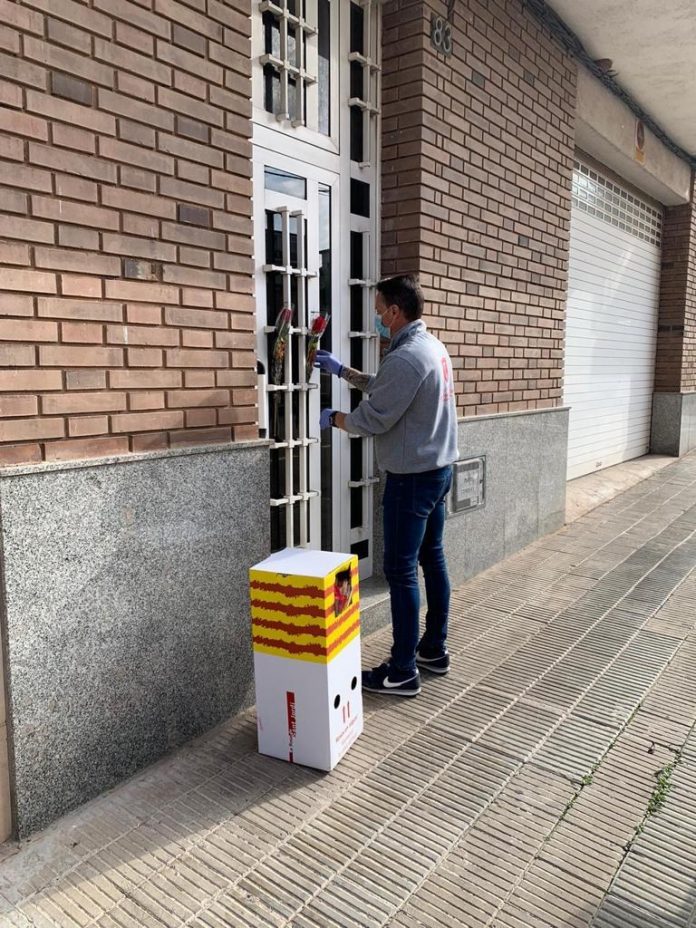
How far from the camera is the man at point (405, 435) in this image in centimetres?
324

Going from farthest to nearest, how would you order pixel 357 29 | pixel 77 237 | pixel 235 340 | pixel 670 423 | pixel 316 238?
1. pixel 670 423
2. pixel 357 29
3. pixel 316 238
4. pixel 235 340
5. pixel 77 237

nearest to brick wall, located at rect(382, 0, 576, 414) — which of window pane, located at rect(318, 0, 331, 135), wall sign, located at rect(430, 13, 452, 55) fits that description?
wall sign, located at rect(430, 13, 452, 55)

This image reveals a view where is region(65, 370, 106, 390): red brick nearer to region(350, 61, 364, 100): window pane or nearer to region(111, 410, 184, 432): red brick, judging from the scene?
region(111, 410, 184, 432): red brick

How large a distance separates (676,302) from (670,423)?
184 cm

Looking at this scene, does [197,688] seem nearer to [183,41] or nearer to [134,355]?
[134,355]

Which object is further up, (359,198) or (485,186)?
(485,186)

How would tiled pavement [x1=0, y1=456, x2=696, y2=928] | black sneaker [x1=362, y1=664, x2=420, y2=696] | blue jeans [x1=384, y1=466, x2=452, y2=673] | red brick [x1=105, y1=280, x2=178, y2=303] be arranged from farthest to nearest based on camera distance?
black sneaker [x1=362, y1=664, x2=420, y2=696], blue jeans [x1=384, y1=466, x2=452, y2=673], red brick [x1=105, y1=280, x2=178, y2=303], tiled pavement [x1=0, y1=456, x2=696, y2=928]


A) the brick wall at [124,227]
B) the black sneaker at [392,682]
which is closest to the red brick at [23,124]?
the brick wall at [124,227]

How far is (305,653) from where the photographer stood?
2.79 meters

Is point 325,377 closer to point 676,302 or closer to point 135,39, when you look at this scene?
Answer: point 135,39

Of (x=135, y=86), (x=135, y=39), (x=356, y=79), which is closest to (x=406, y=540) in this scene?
(x=135, y=86)

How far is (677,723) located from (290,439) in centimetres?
226

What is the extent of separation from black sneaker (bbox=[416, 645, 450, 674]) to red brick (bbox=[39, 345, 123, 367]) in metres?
2.14

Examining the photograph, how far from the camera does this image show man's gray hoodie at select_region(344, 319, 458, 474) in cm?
321
